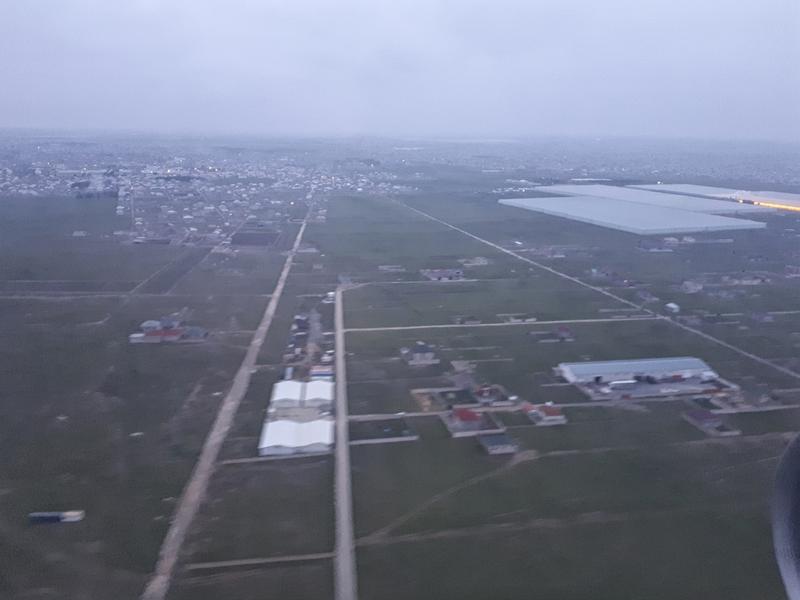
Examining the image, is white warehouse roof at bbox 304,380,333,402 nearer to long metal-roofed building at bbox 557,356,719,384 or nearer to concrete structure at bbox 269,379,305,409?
concrete structure at bbox 269,379,305,409

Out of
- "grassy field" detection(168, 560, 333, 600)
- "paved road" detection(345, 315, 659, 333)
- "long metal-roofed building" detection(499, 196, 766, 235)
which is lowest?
"grassy field" detection(168, 560, 333, 600)

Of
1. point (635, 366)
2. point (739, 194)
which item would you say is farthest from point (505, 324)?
point (739, 194)

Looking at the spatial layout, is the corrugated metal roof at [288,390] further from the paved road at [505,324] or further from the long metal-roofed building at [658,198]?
the long metal-roofed building at [658,198]

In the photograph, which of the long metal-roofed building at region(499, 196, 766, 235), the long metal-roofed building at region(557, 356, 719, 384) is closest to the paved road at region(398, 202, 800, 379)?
the long metal-roofed building at region(557, 356, 719, 384)

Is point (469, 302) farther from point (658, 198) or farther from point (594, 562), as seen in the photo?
point (658, 198)

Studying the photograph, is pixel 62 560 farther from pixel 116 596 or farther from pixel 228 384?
pixel 228 384

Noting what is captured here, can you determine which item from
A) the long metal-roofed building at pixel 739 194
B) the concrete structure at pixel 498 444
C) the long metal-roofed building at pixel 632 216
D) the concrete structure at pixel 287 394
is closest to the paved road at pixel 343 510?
the concrete structure at pixel 287 394
